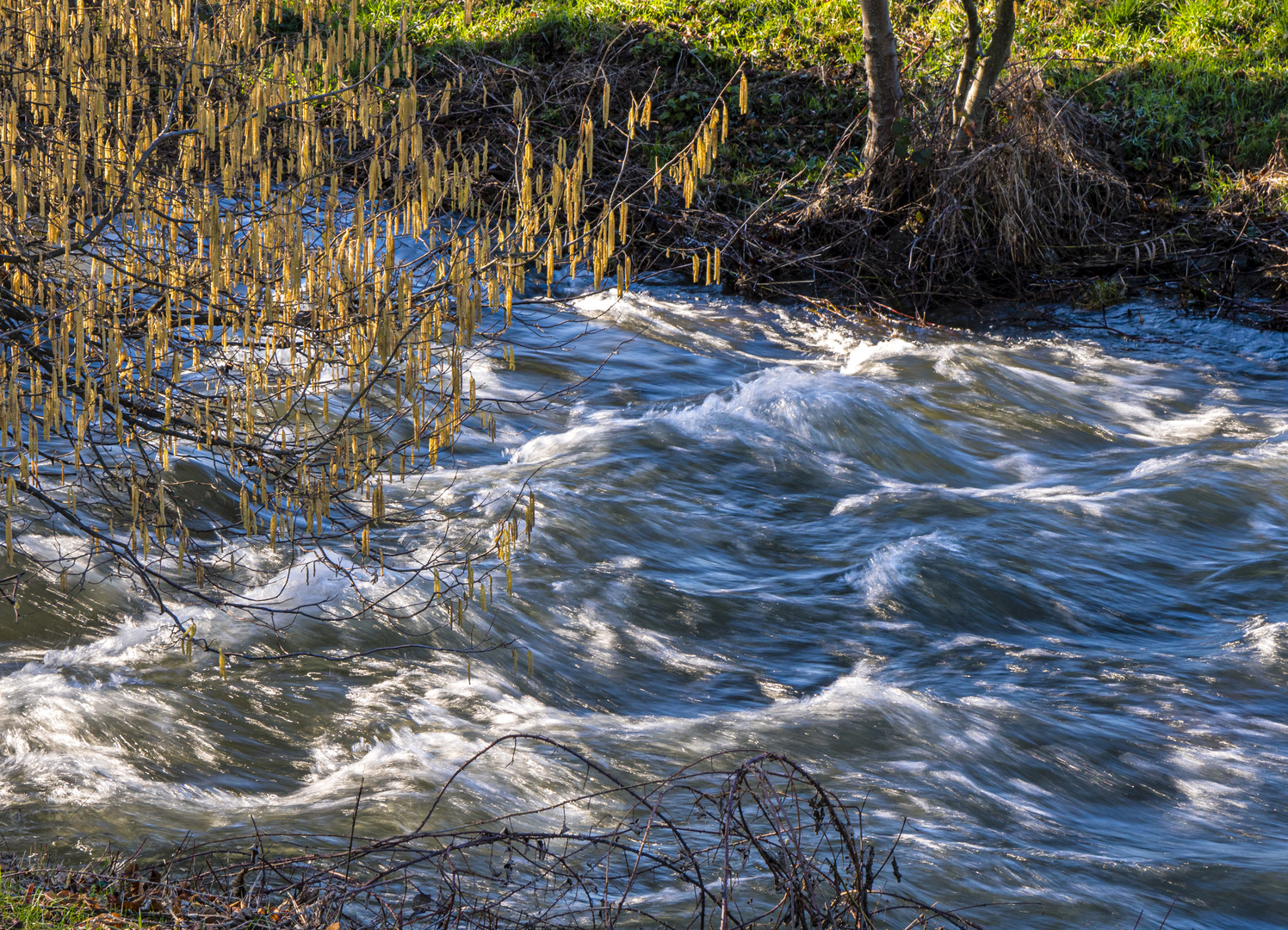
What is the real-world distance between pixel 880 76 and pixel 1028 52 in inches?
151

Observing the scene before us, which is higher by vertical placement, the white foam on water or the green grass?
the green grass

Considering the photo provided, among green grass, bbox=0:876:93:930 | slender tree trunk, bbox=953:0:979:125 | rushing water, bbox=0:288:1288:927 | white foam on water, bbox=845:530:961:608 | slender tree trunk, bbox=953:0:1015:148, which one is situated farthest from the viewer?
slender tree trunk, bbox=953:0:979:125

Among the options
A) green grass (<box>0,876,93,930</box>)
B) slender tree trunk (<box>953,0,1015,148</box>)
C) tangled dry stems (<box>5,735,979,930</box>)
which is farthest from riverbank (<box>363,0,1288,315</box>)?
green grass (<box>0,876,93,930</box>)

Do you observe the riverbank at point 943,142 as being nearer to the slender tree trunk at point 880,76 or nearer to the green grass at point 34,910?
the slender tree trunk at point 880,76

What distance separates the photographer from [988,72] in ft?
33.0

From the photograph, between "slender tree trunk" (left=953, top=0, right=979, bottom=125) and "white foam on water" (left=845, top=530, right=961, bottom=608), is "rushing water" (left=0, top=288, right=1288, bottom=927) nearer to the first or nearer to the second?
"white foam on water" (left=845, top=530, right=961, bottom=608)

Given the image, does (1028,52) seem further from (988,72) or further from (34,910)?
(34,910)

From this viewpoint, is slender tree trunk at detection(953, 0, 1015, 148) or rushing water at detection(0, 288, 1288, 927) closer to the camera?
rushing water at detection(0, 288, 1288, 927)

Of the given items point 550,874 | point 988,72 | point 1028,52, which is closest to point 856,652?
point 550,874

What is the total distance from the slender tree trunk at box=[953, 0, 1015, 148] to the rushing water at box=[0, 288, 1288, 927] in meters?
2.43

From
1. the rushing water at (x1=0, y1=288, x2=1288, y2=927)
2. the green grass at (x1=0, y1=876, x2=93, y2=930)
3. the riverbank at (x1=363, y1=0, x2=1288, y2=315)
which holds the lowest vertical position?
the rushing water at (x1=0, y1=288, x2=1288, y2=927)

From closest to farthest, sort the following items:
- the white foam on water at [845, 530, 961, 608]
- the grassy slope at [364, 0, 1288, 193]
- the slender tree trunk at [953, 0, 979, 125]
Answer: the white foam on water at [845, 530, 961, 608] → the slender tree trunk at [953, 0, 979, 125] → the grassy slope at [364, 0, 1288, 193]

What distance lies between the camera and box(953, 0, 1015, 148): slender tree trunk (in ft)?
32.1

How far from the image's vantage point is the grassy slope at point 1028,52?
38.6 ft
